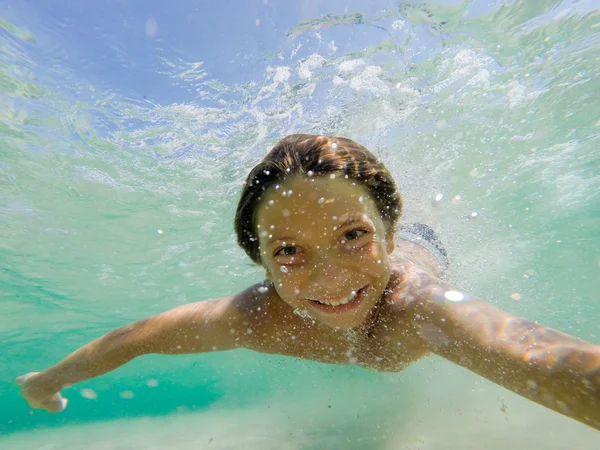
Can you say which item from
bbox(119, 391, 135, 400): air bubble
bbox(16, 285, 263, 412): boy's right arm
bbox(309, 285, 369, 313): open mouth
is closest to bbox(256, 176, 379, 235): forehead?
bbox(309, 285, 369, 313): open mouth

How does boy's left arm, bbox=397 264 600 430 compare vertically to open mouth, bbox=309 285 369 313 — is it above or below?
below

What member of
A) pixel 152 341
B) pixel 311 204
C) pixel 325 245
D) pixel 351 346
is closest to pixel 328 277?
pixel 325 245

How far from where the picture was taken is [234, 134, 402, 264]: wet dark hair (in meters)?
3.35

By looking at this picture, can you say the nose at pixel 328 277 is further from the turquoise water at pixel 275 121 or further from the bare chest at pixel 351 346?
the turquoise water at pixel 275 121

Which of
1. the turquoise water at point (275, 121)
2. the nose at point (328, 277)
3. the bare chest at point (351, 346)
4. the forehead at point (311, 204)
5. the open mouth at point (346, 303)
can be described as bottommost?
the bare chest at point (351, 346)

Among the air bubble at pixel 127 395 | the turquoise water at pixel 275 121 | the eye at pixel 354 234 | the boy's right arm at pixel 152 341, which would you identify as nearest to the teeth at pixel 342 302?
the eye at pixel 354 234

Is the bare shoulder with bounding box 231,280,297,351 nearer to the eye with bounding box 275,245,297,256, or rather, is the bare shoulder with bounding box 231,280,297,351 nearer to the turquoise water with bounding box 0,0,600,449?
the eye with bounding box 275,245,297,256

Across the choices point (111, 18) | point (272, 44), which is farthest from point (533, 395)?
point (111, 18)

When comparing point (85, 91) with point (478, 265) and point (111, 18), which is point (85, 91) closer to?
point (111, 18)

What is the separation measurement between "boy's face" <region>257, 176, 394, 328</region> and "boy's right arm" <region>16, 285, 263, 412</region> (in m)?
1.10

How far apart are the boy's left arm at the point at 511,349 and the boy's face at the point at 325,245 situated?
0.53 metres

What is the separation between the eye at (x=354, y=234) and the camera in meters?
3.11

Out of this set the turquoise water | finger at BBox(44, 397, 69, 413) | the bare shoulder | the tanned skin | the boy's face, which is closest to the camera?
the tanned skin

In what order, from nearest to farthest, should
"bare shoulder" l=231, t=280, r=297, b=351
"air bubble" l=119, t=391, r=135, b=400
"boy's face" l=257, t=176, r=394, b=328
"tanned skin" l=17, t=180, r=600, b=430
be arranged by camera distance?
"tanned skin" l=17, t=180, r=600, b=430 → "boy's face" l=257, t=176, r=394, b=328 → "bare shoulder" l=231, t=280, r=297, b=351 → "air bubble" l=119, t=391, r=135, b=400
